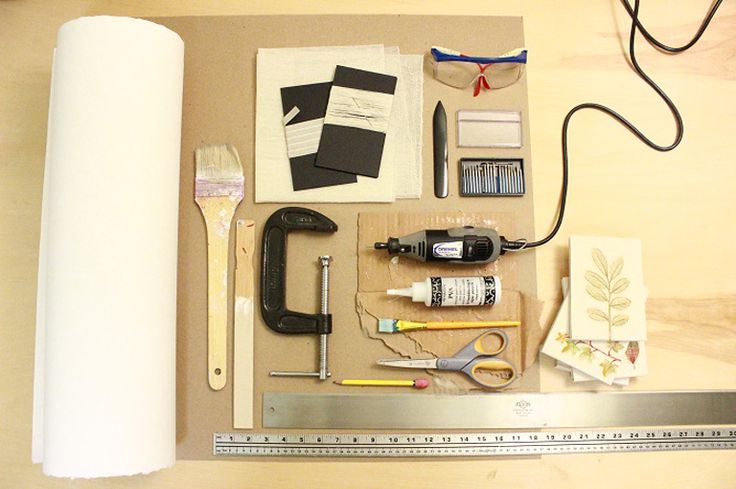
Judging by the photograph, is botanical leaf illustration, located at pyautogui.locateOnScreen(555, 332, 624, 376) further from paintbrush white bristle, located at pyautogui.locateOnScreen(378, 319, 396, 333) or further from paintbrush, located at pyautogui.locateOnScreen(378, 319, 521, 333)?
paintbrush white bristle, located at pyautogui.locateOnScreen(378, 319, 396, 333)

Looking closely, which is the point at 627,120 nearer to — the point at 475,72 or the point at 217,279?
the point at 475,72

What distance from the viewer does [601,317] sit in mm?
1009

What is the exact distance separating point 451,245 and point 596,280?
27 cm

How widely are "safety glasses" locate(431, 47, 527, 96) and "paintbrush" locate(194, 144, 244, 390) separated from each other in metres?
0.42

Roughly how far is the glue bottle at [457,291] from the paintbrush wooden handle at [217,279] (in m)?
0.34

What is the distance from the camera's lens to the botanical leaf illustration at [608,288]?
101cm

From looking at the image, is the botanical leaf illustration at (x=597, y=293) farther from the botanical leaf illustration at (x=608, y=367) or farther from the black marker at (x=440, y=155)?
the black marker at (x=440, y=155)

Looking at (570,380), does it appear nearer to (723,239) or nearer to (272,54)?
(723,239)

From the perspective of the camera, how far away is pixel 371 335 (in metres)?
1.03

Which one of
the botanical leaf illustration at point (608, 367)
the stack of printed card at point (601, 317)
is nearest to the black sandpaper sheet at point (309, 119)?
the stack of printed card at point (601, 317)

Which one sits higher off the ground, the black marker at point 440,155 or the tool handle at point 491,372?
the black marker at point 440,155

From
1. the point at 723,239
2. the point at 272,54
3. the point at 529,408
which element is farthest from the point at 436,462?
the point at 272,54

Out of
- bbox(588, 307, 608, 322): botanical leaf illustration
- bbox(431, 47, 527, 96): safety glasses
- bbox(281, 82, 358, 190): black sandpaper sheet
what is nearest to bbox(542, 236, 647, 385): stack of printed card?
bbox(588, 307, 608, 322): botanical leaf illustration

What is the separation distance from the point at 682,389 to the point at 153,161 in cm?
100
